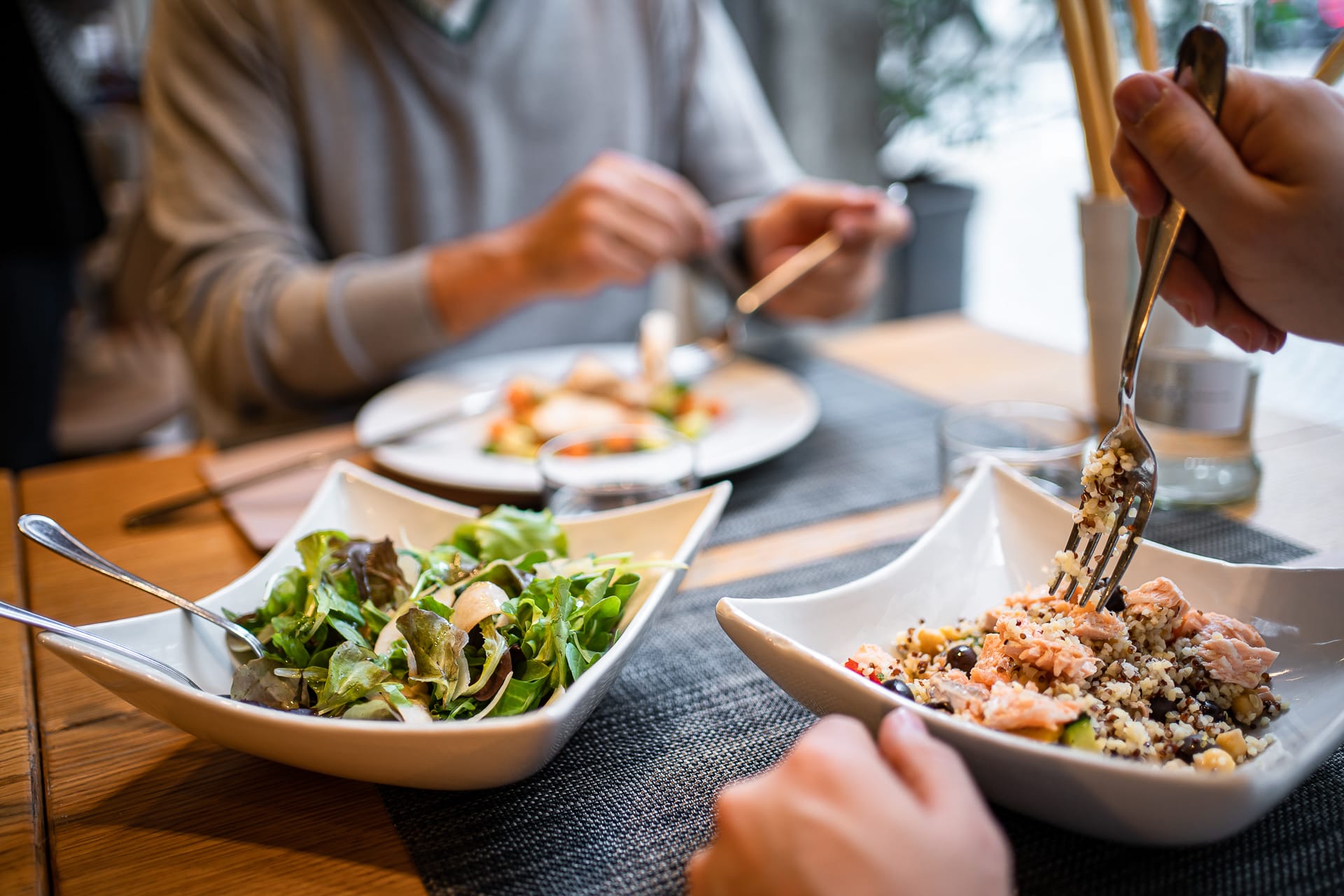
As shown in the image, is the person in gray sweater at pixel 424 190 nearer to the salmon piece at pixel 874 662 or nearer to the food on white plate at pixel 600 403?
the food on white plate at pixel 600 403

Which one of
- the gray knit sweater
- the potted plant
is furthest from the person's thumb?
the potted plant

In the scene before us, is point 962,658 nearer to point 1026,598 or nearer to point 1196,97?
point 1026,598

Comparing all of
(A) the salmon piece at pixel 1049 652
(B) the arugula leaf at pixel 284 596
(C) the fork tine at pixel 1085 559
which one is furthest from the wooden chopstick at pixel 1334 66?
(B) the arugula leaf at pixel 284 596

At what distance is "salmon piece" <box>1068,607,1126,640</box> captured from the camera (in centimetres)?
62

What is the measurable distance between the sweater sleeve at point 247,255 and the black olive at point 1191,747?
134 cm

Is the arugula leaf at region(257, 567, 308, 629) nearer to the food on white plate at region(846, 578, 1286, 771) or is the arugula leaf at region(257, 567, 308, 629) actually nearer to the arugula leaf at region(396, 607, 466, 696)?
the arugula leaf at region(396, 607, 466, 696)

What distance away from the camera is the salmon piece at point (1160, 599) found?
25.4 inches

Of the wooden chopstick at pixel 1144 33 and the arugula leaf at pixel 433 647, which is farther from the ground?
the wooden chopstick at pixel 1144 33

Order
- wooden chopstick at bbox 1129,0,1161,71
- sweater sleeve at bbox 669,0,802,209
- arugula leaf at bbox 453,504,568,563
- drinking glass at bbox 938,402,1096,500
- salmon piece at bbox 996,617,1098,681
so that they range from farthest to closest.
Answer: sweater sleeve at bbox 669,0,802,209, wooden chopstick at bbox 1129,0,1161,71, drinking glass at bbox 938,402,1096,500, arugula leaf at bbox 453,504,568,563, salmon piece at bbox 996,617,1098,681

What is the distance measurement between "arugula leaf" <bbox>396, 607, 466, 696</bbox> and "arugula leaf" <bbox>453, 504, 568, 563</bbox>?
0.49 ft

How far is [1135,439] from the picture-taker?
2.32 ft

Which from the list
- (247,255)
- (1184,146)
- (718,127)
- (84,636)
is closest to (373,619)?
(84,636)

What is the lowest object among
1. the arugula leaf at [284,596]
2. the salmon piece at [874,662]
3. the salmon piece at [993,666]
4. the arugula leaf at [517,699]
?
the arugula leaf at [284,596]

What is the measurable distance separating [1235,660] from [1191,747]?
78 mm
